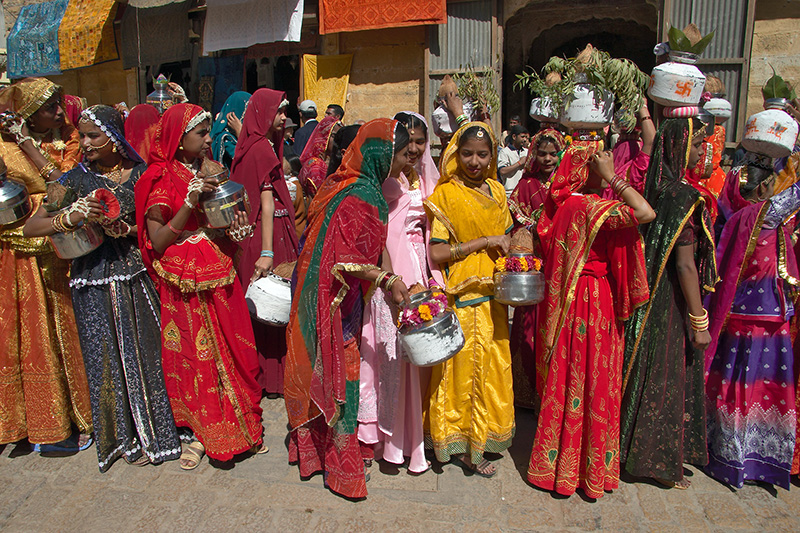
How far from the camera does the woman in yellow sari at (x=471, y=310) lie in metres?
3.21

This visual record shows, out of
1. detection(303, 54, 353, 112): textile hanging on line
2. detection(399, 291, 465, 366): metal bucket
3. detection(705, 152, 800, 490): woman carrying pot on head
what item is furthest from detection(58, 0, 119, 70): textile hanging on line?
detection(705, 152, 800, 490): woman carrying pot on head

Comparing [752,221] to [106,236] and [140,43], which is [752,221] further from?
[140,43]

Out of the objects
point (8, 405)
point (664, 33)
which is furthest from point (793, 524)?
point (664, 33)

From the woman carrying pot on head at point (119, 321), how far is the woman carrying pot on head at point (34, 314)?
0.40m

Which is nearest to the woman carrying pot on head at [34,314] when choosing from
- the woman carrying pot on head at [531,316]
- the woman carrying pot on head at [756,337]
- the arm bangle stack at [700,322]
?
the woman carrying pot on head at [531,316]

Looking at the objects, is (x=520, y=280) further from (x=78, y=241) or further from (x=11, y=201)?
(x=11, y=201)

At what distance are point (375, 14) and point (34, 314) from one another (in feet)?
23.8

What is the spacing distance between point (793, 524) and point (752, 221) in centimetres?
169

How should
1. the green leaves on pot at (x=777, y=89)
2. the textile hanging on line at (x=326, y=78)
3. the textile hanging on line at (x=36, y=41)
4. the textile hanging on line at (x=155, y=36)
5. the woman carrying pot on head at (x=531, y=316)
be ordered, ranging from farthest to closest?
1. the textile hanging on line at (x=36, y=41)
2. the textile hanging on line at (x=155, y=36)
3. the textile hanging on line at (x=326, y=78)
4. the woman carrying pot on head at (x=531, y=316)
5. the green leaves on pot at (x=777, y=89)

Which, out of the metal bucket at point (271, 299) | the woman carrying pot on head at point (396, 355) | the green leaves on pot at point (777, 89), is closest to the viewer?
the woman carrying pot on head at point (396, 355)

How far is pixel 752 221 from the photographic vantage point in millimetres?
3197

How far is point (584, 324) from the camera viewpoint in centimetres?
300

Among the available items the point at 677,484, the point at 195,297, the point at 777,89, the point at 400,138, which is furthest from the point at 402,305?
the point at 777,89

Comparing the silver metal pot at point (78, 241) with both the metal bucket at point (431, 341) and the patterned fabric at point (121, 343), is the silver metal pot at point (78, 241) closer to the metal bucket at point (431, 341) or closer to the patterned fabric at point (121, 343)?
the patterned fabric at point (121, 343)
